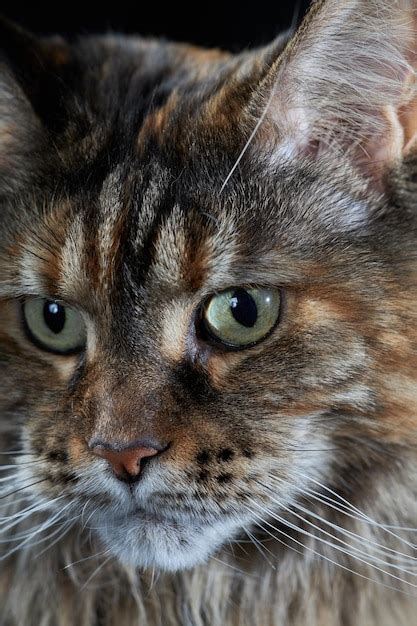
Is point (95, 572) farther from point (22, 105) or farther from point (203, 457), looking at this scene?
point (22, 105)

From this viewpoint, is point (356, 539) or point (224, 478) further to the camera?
point (356, 539)

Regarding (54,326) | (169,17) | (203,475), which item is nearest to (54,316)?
(54,326)

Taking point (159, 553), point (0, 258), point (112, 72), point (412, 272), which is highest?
point (112, 72)

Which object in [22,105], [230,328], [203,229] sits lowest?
[230,328]

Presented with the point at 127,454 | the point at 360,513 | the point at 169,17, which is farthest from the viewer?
A: the point at 169,17

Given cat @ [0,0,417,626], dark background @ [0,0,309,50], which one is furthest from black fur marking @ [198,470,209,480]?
dark background @ [0,0,309,50]

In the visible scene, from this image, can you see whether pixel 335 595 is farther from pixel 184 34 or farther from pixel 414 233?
pixel 184 34

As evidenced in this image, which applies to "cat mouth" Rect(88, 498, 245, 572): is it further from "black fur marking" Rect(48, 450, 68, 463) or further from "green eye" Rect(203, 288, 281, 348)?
"green eye" Rect(203, 288, 281, 348)

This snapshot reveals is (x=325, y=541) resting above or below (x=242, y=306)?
below

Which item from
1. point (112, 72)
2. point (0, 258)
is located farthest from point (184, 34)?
point (0, 258)
